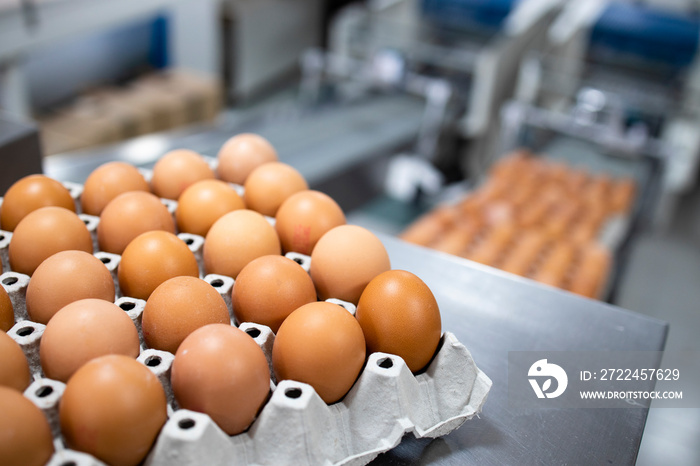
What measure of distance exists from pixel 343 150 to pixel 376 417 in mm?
2624

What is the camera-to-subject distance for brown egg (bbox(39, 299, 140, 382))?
2.49ft

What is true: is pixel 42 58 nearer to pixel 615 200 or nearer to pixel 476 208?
pixel 476 208

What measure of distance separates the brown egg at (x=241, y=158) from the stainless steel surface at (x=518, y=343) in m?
0.35

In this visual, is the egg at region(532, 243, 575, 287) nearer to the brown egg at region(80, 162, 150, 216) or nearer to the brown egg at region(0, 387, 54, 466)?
the brown egg at region(80, 162, 150, 216)

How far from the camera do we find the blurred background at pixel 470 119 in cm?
276

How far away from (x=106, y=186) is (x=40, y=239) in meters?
0.22

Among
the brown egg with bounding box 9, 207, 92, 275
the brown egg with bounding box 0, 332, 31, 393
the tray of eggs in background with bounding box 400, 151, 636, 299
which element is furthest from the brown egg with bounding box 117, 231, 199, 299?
the tray of eggs in background with bounding box 400, 151, 636, 299

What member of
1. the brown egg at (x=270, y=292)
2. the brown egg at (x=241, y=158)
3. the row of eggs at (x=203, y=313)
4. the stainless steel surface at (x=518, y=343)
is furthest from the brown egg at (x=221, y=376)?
the brown egg at (x=241, y=158)

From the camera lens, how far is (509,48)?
3805mm

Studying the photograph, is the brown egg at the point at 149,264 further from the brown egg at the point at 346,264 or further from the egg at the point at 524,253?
the egg at the point at 524,253

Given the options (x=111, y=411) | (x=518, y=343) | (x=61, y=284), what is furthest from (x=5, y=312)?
(x=518, y=343)

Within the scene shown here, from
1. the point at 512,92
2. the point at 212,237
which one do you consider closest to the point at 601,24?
the point at 512,92

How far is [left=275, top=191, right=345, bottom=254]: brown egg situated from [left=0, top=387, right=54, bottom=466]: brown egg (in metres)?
0.54

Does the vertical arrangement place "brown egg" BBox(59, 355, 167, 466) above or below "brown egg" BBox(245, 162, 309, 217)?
below
